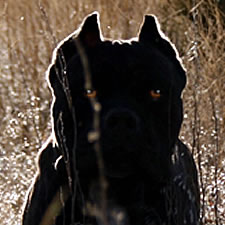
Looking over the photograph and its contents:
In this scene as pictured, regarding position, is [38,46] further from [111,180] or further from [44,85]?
[111,180]

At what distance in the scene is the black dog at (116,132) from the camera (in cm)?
368

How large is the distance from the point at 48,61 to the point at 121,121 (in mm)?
4649

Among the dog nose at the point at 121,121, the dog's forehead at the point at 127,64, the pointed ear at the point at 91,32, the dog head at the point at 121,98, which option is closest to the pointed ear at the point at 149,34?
the dog head at the point at 121,98

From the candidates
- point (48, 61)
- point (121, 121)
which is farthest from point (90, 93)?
point (48, 61)

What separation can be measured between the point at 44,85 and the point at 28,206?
4.19 metres

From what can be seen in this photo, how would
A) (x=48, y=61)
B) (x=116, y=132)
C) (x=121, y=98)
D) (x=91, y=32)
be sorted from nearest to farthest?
(x=116, y=132) < (x=121, y=98) < (x=91, y=32) < (x=48, y=61)

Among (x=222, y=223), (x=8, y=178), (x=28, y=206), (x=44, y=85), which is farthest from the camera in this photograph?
(x=44, y=85)

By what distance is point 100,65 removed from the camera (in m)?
3.84

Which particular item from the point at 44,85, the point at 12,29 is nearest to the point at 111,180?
the point at 44,85

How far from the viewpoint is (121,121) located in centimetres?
358

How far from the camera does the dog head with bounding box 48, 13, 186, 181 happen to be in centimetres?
364

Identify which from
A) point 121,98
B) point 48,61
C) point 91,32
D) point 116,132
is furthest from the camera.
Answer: point 48,61

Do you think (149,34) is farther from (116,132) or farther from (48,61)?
(48,61)

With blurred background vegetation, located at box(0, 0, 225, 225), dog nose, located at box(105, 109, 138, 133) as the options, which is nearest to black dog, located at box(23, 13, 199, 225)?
dog nose, located at box(105, 109, 138, 133)
